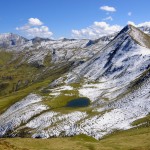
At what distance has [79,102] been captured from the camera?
143 m

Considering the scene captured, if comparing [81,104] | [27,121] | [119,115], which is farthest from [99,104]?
[27,121]

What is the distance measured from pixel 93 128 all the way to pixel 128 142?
101ft

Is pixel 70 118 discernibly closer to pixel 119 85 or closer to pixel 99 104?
pixel 99 104

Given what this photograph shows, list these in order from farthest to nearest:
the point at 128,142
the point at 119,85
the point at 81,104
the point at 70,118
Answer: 1. the point at 119,85
2. the point at 81,104
3. the point at 70,118
4. the point at 128,142

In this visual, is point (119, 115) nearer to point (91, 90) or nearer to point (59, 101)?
point (59, 101)

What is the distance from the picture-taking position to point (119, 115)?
10719 centimetres

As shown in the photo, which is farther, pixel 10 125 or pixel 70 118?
pixel 10 125

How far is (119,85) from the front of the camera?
15612 centimetres

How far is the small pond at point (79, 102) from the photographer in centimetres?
13843

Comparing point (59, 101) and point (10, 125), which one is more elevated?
point (59, 101)

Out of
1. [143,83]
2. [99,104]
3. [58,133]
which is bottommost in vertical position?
[58,133]

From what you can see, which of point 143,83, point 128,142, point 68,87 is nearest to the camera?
point 128,142

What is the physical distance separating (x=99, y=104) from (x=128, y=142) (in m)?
57.9

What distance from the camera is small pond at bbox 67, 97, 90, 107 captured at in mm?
138425
